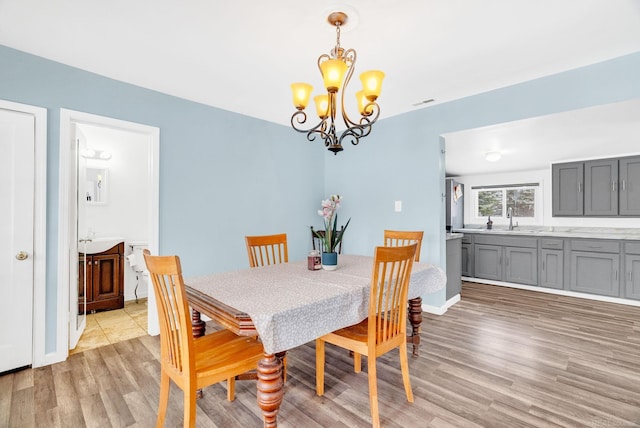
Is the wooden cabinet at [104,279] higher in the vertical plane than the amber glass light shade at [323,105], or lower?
lower

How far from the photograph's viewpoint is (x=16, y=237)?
222 cm

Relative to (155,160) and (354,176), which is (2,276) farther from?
(354,176)

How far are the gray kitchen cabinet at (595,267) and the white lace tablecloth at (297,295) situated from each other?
3.34m

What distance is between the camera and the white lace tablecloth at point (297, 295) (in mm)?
1312

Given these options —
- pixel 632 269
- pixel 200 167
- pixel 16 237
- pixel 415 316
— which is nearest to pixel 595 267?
pixel 632 269

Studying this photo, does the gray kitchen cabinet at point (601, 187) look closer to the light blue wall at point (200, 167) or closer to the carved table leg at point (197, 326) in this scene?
the light blue wall at point (200, 167)

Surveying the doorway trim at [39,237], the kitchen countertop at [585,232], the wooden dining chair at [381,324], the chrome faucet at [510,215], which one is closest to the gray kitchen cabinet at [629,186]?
the kitchen countertop at [585,232]

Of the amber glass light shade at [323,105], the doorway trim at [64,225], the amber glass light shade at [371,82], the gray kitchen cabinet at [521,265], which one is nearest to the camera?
the amber glass light shade at [371,82]

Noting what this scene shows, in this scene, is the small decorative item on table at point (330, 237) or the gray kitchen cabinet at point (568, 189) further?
the gray kitchen cabinet at point (568, 189)

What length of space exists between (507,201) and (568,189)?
1212 millimetres

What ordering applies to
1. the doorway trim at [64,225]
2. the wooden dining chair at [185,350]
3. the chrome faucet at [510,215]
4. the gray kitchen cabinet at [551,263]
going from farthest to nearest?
the chrome faucet at [510,215] < the gray kitchen cabinet at [551,263] < the doorway trim at [64,225] < the wooden dining chair at [185,350]

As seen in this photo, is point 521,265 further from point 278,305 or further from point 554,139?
point 278,305

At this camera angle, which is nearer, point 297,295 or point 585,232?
point 297,295

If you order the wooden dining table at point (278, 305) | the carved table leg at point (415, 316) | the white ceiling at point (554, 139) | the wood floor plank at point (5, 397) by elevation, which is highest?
the white ceiling at point (554, 139)
